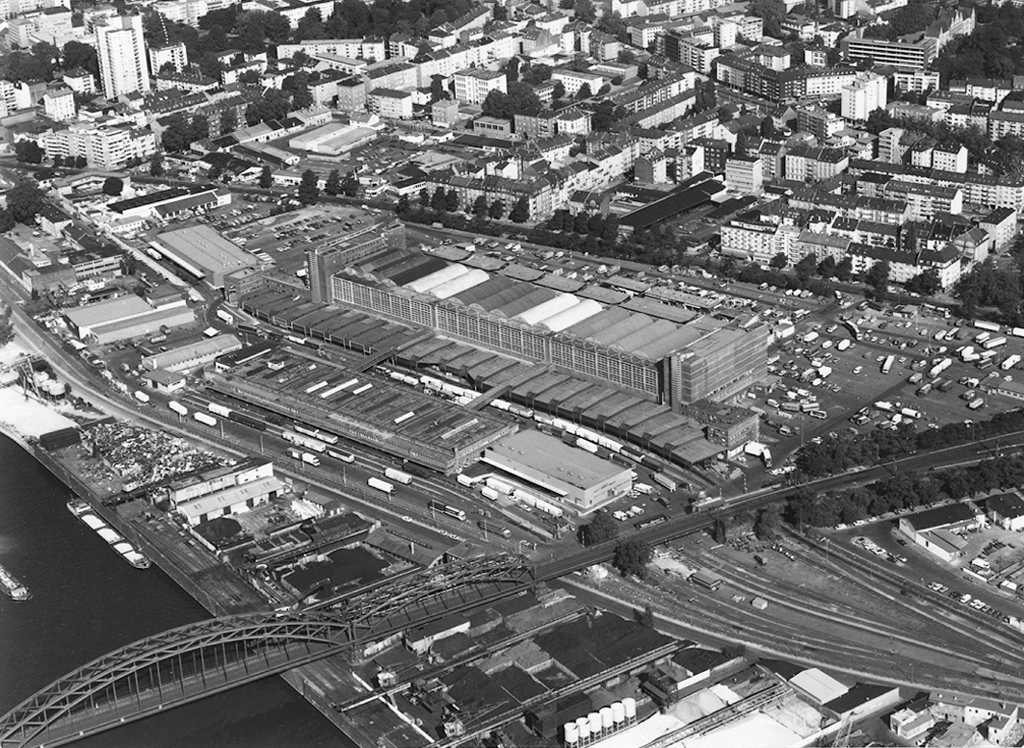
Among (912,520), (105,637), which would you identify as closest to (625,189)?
(912,520)

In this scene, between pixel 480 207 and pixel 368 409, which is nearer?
pixel 368 409

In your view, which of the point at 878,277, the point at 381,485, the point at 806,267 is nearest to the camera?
the point at 381,485

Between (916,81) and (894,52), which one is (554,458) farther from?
(894,52)

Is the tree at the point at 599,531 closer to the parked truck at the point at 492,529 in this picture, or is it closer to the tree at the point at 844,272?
the parked truck at the point at 492,529

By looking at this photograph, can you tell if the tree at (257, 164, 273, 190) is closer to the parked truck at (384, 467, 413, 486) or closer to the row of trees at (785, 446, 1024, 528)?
the parked truck at (384, 467, 413, 486)

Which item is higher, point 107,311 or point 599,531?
point 107,311

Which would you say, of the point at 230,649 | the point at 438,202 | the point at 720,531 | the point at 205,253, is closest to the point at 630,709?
the point at 720,531

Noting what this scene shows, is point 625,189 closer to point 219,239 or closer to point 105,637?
point 219,239

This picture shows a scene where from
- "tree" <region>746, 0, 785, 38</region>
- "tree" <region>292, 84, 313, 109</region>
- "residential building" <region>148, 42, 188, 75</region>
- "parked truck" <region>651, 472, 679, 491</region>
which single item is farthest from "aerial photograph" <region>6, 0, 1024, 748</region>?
"tree" <region>746, 0, 785, 38</region>
